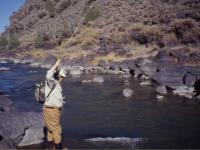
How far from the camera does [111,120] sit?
13.5 meters

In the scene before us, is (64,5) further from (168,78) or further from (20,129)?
(20,129)

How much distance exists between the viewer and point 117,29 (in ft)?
149

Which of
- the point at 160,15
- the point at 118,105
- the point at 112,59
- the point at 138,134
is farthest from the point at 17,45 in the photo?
the point at 138,134

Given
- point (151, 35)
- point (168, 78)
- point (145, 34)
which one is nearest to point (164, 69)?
point (168, 78)

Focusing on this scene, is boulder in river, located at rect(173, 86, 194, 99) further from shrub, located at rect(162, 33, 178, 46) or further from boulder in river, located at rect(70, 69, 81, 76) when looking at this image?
shrub, located at rect(162, 33, 178, 46)

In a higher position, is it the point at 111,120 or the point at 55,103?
the point at 55,103

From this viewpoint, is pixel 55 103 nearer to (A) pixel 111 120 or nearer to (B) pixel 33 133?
(B) pixel 33 133

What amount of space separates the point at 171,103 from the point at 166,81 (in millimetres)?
5153

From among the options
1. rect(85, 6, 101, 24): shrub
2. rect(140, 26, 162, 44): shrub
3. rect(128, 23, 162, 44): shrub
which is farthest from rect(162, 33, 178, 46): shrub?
rect(85, 6, 101, 24): shrub

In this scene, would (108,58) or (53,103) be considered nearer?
(53,103)

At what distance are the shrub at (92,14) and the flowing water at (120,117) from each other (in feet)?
Answer: 105

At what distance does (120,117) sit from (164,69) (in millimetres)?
10555

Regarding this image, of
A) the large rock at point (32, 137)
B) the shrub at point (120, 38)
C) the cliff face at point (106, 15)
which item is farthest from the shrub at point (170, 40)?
the large rock at point (32, 137)

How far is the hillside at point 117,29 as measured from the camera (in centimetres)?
3469
